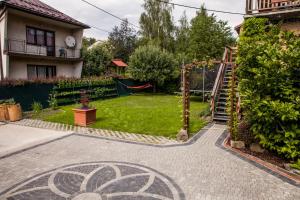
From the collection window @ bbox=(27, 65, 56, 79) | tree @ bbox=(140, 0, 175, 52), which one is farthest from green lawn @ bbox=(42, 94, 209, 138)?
tree @ bbox=(140, 0, 175, 52)

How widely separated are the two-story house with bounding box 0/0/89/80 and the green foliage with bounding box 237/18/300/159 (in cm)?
1346

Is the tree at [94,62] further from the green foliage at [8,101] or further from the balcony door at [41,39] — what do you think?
the green foliage at [8,101]

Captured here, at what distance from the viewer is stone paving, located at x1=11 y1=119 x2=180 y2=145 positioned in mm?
6898

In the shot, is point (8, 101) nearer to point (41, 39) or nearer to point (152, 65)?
point (41, 39)

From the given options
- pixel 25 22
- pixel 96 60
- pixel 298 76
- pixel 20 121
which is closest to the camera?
pixel 298 76

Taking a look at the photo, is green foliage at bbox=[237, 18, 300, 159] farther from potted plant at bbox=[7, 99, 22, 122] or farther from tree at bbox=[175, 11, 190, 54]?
tree at bbox=[175, 11, 190, 54]

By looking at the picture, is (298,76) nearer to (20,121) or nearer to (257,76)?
(257,76)

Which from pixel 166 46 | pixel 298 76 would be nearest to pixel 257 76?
pixel 298 76

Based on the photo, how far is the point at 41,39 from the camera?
650 inches

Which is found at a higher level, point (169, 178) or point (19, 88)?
point (19, 88)

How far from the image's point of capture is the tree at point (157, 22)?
1049 inches

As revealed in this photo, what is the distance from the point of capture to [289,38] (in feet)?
17.4

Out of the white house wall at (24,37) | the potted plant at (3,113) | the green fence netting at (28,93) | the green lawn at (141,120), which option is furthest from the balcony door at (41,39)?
the potted plant at (3,113)

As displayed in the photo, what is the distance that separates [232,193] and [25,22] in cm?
1636
